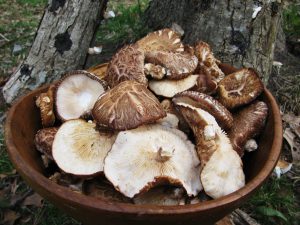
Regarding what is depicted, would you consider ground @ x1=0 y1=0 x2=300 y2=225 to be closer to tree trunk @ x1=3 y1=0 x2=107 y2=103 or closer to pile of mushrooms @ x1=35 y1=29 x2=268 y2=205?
tree trunk @ x1=3 y1=0 x2=107 y2=103

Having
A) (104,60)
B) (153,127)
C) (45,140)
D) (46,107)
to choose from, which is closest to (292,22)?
(104,60)

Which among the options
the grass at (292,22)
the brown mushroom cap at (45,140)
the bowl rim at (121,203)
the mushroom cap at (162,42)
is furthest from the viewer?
the grass at (292,22)

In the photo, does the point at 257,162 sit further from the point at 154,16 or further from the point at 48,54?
the point at 154,16

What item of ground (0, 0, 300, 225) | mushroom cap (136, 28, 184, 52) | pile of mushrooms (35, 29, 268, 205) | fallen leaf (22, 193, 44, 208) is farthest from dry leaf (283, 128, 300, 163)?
fallen leaf (22, 193, 44, 208)

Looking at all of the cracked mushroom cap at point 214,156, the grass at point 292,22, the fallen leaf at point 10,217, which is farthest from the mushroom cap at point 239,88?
the grass at point 292,22

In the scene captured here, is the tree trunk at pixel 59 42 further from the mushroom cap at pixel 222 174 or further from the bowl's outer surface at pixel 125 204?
the mushroom cap at pixel 222 174

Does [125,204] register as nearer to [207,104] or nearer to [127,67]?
[207,104]
